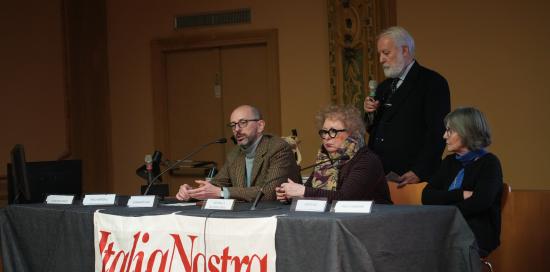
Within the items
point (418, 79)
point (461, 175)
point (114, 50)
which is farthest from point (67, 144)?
point (461, 175)

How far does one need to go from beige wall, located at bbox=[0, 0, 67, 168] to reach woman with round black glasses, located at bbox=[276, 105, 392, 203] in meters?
3.65

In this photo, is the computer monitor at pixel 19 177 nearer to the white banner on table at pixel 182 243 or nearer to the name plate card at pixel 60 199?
the name plate card at pixel 60 199

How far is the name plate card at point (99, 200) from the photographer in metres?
3.82

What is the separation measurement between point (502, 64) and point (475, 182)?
2508mm

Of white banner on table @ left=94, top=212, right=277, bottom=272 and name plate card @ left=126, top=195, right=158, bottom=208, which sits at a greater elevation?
name plate card @ left=126, top=195, right=158, bottom=208

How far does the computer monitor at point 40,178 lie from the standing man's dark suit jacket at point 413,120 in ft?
5.17

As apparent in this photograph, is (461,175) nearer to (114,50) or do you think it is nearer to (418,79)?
(418,79)

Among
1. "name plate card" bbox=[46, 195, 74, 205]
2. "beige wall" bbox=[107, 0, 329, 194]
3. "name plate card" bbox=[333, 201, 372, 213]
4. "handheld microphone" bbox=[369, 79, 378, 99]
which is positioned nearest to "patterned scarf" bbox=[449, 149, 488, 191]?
"handheld microphone" bbox=[369, 79, 378, 99]

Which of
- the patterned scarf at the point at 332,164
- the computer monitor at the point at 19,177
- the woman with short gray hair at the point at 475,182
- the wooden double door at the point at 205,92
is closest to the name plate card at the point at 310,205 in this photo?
the patterned scarf at the point at 332,164

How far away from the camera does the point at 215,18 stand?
7031 mm

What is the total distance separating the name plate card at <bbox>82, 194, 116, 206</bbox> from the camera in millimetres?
3824

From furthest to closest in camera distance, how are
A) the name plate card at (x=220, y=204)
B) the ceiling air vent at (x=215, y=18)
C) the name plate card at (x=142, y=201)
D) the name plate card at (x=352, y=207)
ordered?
the ceiling air vent at (x=215, y=18) → the name plate card at (x=142, y=201) → the name plate card at (x=220, y=204) → the name plate card at (x=352, y=207)

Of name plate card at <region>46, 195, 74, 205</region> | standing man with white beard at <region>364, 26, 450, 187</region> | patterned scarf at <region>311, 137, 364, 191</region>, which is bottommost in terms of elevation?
name plate card at <region>46, 195, 74, 205</region>

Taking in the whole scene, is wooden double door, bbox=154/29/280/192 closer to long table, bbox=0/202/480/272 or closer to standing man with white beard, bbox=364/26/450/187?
standing man with white beard, bbox=364/26/450/187
